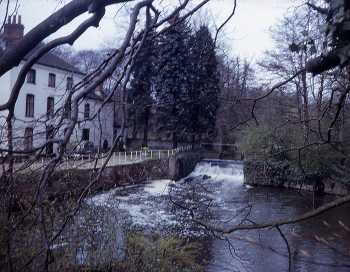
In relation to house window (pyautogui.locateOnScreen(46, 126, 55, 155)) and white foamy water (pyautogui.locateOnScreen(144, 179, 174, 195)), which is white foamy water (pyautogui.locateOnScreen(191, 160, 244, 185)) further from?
house window (pyautogui.locateOnScreen(46, 126, 55, 155))

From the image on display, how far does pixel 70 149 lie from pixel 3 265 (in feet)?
7.18

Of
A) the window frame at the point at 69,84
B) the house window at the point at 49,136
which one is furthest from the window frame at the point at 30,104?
the house window at the point at 49,136

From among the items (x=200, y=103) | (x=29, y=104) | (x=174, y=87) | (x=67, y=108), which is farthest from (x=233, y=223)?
(x=200, y=103)

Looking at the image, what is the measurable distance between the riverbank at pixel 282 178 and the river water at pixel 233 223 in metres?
0.89

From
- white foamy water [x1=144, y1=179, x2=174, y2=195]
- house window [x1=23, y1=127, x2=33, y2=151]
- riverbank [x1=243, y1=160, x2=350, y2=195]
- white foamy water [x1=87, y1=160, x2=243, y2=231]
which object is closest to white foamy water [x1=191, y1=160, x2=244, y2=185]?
white foamy water [x1=87, y1=160, x2=243, y2=231]

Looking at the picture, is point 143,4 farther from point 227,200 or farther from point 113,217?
point 227,200

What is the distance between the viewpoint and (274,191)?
75.4ft

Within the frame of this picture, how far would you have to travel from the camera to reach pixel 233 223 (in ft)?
44.3

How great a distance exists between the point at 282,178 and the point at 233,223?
11.3m

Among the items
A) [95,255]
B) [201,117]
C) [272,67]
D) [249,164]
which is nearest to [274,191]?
[249,164]

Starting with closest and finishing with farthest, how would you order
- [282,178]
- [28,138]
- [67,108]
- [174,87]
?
1. [67,108]
2. [28,138]
3. [282,178]
4. [174,87]

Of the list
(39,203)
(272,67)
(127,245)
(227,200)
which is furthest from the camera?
(272,67)

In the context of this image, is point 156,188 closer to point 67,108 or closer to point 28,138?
point 28,138

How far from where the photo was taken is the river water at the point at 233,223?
26.3 ft
